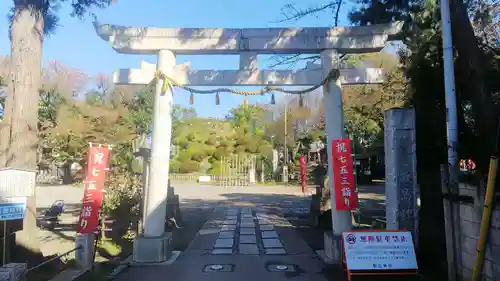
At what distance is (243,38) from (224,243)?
5303 mm

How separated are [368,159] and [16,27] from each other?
32.3 metres

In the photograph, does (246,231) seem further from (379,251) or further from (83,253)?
(379,251)

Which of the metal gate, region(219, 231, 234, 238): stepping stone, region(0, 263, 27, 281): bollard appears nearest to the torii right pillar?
region(219, 231, 234, 238): stepping stone

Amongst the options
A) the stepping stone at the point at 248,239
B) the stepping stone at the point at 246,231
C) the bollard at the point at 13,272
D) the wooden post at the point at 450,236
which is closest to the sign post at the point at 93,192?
the bollard at the point at 13,272

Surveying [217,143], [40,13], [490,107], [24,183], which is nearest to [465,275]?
[490,107]

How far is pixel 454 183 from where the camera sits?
5781mm

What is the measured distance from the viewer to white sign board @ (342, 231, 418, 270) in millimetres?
6344

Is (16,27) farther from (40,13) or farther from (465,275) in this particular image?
(465,275)

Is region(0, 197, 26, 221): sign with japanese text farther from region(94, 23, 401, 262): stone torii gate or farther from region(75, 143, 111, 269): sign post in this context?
region(94, 23, 401, 262): stone torii gate

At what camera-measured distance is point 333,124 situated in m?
8.27

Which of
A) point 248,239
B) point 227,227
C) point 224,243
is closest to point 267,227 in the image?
point 227,227

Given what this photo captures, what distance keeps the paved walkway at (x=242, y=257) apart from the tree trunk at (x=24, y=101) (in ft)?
6.88

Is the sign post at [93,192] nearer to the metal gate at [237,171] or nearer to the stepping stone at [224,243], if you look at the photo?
the stepping stone at [224,243]

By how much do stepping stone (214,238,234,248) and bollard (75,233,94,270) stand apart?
364 cm
